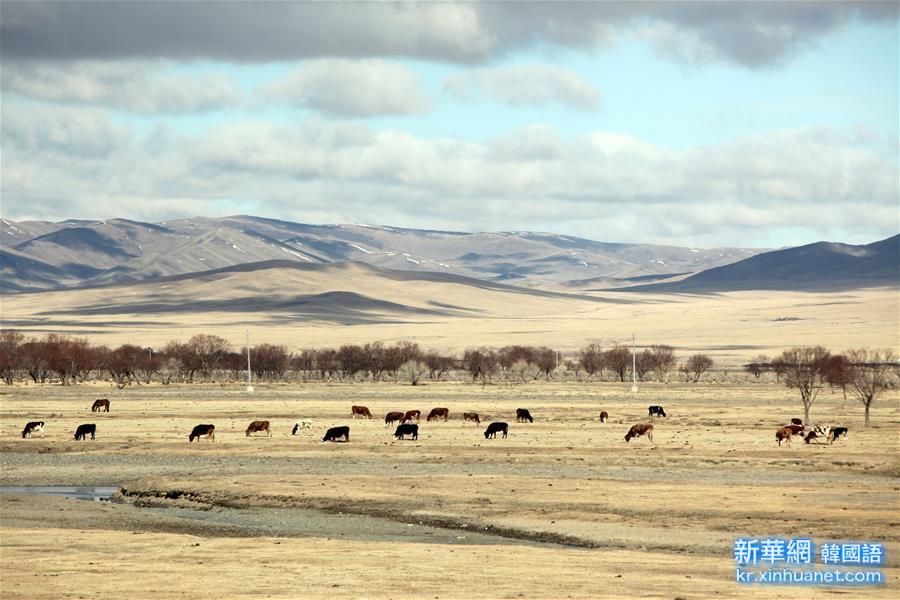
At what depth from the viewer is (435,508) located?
33.9 metres

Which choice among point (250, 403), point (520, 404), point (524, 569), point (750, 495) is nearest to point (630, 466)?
point (750, 495)

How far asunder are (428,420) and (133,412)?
18053 millimetres

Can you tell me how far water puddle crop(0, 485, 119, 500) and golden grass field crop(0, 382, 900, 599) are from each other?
0.79 m

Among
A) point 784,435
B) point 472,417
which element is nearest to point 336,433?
point 472,417

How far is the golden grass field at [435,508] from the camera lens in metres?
23.9

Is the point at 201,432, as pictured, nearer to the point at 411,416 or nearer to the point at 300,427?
the point at 300,427

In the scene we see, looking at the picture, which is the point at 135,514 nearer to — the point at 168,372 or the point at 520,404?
the point at 520,404

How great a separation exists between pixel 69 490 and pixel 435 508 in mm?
12784

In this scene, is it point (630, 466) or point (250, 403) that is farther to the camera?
point (250, 403)

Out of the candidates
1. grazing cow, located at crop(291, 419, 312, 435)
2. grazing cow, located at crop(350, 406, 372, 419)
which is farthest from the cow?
grazing cow, located at crop(350, 406, 372, 419)

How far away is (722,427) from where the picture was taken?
191 ft

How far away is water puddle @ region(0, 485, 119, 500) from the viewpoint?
3784 cm

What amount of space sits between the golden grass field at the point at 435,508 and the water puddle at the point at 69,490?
31.2 inches

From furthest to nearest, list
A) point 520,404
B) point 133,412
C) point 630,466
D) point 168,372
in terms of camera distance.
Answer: point 168,372 → point 520,404 → point 133,412 → point 630,466
